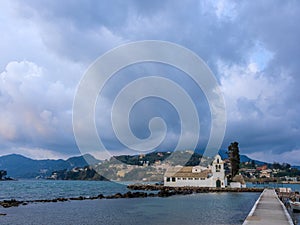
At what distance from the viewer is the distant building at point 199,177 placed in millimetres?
80912

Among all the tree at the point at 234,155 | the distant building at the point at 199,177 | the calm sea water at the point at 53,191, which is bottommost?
the calm sea water at the point at 53,191

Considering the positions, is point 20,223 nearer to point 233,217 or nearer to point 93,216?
point 93,216

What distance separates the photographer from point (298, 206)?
35.2 m

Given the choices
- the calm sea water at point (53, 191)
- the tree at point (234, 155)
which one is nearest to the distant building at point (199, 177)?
the tree at point (234, 155)

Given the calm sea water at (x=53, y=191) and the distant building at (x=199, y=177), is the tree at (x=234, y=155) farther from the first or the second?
the calm sea water at (x=53, y=191)

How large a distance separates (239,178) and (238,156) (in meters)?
6.48

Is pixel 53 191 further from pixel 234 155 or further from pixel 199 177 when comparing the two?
pixel 234 155

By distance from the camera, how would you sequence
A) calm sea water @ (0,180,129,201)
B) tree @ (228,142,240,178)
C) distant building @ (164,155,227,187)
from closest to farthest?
calm sea water @ (0,180,129,201), distant building @ (164,155,227,187), tree @ (228,142,240,178)

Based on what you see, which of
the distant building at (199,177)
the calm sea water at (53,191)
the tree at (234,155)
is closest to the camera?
the calm sea water at (53,191)

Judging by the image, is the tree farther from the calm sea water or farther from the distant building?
the calm sea water

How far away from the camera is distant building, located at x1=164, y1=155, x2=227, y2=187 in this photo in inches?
3186

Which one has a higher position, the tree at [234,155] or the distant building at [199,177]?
the tree at [234,155]

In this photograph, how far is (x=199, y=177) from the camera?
83.6m

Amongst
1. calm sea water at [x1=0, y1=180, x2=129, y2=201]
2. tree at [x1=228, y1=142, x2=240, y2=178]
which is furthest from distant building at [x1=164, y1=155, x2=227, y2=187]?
calm sea water at [x1=0, y1=180, x2=129, y2=201]
